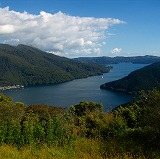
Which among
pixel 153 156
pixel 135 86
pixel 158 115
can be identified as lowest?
pixel 135 86

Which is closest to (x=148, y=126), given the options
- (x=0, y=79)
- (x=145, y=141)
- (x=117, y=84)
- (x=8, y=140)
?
(x=145, y=141)

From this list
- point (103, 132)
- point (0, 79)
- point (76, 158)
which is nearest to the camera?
point (76, 158)

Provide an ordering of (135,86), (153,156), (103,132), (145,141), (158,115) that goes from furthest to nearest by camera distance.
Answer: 1. (135,86)
2. (103,132)
3. (145,141)
4. (158,115)
5. (153,156)

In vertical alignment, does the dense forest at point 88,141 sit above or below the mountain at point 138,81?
above

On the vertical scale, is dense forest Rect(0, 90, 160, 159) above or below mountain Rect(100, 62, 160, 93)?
above

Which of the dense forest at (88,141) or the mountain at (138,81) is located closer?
the dense forest at (88,141)

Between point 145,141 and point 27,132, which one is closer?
point 145,141

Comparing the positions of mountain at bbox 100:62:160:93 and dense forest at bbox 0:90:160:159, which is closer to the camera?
dense forest at bbox 0:90:160:159

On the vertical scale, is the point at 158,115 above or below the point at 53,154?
above

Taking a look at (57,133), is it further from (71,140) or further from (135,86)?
(135,86)

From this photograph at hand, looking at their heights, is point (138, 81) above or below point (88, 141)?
below

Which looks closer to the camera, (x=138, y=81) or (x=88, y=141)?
(x=88, y=141)
